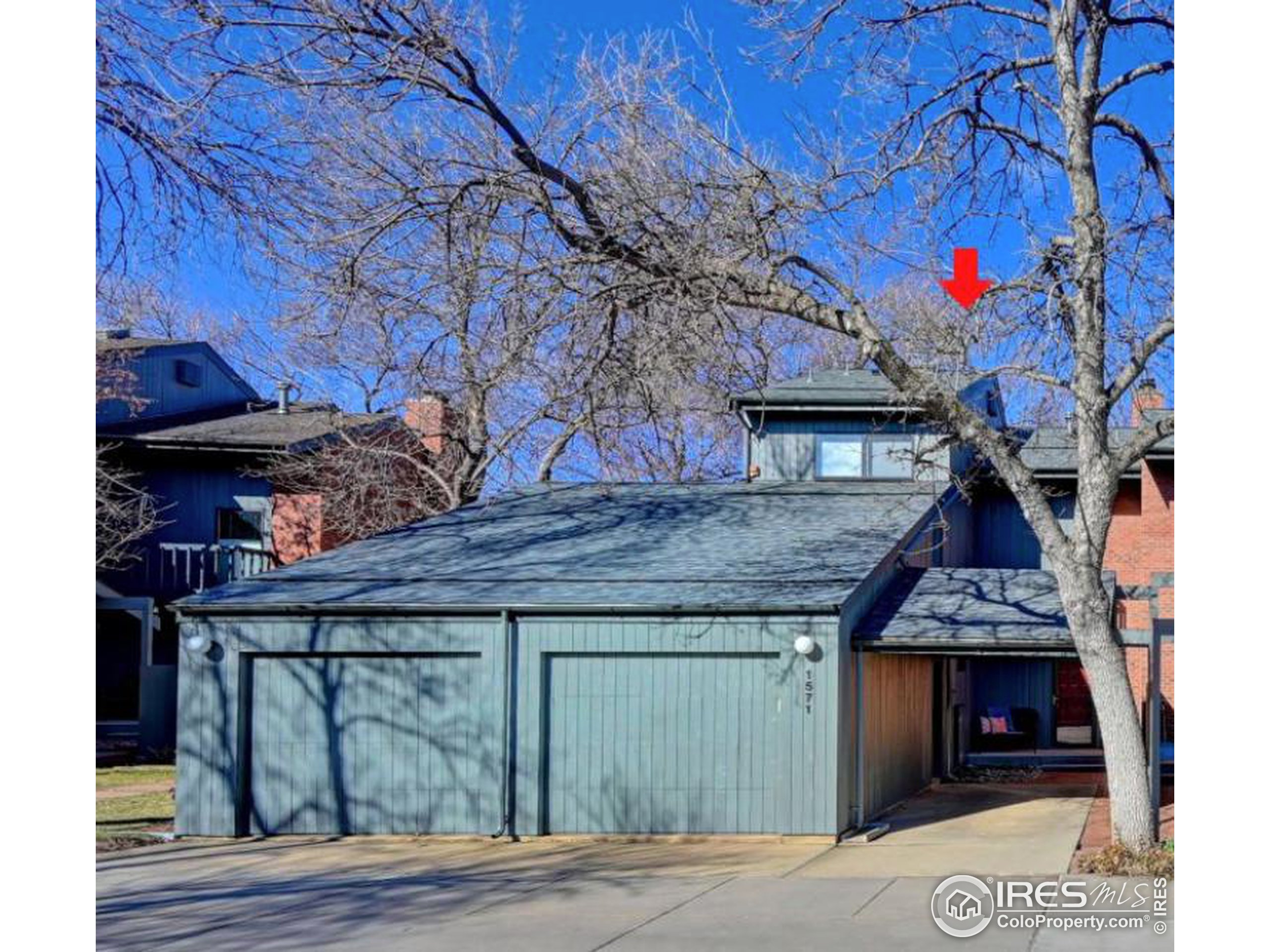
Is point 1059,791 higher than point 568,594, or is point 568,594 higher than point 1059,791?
point 568,594

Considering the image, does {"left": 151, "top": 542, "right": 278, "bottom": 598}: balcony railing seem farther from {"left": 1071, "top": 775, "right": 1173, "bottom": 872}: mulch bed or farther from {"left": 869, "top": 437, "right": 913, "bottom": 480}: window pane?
{"left": 1071, "top": 775, "right": 1173, "bottom": 872}: mulch bed

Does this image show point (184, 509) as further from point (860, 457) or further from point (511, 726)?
point (511, 726)

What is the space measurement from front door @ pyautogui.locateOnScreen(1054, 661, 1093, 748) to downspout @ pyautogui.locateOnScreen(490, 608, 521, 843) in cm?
1255

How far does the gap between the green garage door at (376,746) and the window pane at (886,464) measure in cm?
812

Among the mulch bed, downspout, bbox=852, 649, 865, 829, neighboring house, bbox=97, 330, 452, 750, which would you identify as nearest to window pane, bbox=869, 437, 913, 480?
the mulch bed

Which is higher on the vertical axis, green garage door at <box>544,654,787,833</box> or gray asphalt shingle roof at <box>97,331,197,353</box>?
gray asphalt shingle roof at <box>97,331,197,353</box>

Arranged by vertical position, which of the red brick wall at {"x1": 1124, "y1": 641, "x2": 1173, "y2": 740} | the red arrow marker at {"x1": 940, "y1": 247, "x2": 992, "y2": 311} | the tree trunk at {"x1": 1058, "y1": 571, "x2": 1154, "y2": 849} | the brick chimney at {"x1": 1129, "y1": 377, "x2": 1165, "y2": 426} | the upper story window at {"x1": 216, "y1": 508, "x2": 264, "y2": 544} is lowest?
the red brick wall at {"x1": 1124, "y1": 641, "x2": 1173, "y2": 740}

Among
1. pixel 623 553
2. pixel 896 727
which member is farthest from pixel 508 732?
pixel 896 727

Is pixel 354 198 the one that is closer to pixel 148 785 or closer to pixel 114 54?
pixel 114 54

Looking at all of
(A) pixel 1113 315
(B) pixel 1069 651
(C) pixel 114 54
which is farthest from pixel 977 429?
(C) pixel 114 54

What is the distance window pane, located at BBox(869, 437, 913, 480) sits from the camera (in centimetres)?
2164

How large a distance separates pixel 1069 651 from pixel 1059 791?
480cm

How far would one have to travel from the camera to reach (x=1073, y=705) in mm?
25547

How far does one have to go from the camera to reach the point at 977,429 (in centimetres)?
1331
